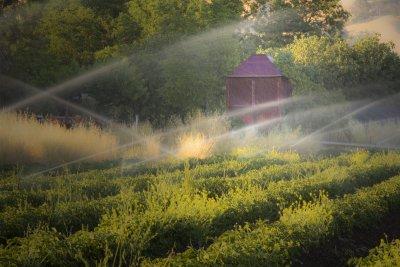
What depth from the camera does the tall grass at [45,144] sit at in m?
15.8

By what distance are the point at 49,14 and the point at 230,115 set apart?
13.1 metres

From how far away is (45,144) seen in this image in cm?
1628

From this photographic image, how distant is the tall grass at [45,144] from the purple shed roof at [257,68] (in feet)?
38.1

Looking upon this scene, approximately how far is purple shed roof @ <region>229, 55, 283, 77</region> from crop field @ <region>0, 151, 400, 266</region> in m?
14.5

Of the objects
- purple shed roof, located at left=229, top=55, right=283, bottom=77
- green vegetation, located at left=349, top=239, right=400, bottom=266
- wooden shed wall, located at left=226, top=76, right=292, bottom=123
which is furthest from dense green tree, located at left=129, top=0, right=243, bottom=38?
green vegetation, located at left=349, top=239, right=400, bottom=266

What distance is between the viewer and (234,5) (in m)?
34.4

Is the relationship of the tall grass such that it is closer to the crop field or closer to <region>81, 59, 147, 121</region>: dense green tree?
the crop field

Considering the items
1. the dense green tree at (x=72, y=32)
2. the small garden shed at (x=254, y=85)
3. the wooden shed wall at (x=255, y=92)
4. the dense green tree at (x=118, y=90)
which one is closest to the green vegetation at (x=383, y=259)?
the dense green tree at (x=118, y=90)

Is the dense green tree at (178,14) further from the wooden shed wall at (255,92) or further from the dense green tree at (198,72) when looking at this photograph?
the wooden shed wall at (255,92)

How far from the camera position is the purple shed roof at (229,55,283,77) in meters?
27.7

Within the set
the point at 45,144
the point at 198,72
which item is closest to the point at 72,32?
the point at 198,72

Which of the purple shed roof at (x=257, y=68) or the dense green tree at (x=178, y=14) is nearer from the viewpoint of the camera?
the purple shed roof at (x=257, y=68)

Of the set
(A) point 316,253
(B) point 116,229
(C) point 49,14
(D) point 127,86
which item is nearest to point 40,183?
(B) point 116,229

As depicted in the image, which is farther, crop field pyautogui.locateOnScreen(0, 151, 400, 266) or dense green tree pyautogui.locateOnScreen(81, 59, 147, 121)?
dense green tree pyautogui.locateOnScreen(81, 59, 147, 121)
